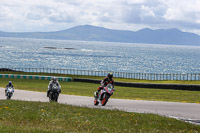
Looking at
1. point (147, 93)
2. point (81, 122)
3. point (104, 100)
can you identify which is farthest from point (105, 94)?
point (147, 93)

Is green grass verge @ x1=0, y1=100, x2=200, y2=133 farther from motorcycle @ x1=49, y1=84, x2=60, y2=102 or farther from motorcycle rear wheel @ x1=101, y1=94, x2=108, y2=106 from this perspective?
motorcycle @ x1=49, y1=84, x2=60, y2=102

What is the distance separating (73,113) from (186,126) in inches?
179

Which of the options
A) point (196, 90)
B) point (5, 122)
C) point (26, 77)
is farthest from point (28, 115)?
point (26, 77)

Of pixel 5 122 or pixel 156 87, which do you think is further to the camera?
pixel 156 87

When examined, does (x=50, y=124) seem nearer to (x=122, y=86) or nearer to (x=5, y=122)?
(x=5, y=122)

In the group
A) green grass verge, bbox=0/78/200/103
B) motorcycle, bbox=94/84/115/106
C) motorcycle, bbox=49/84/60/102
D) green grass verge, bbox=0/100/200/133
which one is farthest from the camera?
green grass verge, bbox=0/78/200/103

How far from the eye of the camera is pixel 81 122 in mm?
12867

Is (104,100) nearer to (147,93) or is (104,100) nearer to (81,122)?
(81,122)

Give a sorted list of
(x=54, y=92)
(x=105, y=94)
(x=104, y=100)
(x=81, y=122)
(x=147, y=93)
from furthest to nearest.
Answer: (x=147, y=93) → (x=54, y=92) → (x=104, y=100) → (x=105, y=94) → (x=81, y=122)

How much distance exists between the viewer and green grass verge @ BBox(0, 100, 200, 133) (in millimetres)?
11627

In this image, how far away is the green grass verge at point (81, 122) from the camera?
11.6 meters

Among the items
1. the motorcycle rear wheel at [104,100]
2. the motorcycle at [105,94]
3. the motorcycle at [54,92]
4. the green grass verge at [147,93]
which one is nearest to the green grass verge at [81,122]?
the motorcycle at [105,94]

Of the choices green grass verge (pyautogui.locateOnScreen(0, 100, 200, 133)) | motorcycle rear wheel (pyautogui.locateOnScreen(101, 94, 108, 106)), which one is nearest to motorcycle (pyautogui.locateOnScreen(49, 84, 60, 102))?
motorcycle rear wheel (pyautogui.locateOnScreen(101, 94, 108, 106))

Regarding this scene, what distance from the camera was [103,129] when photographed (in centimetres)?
1173
